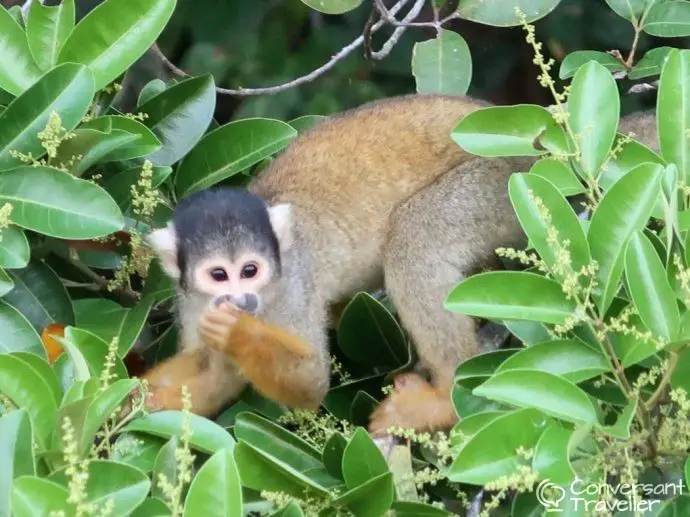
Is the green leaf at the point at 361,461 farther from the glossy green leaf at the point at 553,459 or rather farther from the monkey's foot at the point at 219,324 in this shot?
the monkey's foot at the point at 219,324

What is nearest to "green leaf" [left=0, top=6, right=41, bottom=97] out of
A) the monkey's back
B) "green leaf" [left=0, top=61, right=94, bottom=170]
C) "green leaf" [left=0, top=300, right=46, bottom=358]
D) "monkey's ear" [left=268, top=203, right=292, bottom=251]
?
"green leaf" [left=0, top=61, right=94, bottom=170]

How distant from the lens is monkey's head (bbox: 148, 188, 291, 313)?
302 centimetres

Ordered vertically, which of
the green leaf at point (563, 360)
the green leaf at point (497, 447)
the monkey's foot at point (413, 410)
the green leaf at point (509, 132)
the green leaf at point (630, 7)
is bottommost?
the monkey's foot at point (413, 410)

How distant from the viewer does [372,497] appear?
214 cm

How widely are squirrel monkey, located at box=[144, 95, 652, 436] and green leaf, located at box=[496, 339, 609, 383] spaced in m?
0.81

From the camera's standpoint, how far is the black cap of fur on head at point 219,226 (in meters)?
3.02

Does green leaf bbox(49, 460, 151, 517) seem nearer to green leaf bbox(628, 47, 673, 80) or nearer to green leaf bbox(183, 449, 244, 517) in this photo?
green leaf bbox(183, 449, 244, 517)

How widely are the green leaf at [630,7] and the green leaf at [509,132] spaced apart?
97 centimetres

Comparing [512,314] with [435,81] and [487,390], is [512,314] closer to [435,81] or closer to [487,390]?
[487,390]

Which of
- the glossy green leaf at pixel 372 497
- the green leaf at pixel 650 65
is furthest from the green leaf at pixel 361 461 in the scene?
the green leaf at pixel 650 65

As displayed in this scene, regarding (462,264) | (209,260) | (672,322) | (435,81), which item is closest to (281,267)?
(209,260)

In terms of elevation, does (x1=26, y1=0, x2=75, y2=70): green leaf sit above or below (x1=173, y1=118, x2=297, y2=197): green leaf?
above

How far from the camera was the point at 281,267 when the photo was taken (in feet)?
10.5

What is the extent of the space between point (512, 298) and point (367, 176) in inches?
49.0
